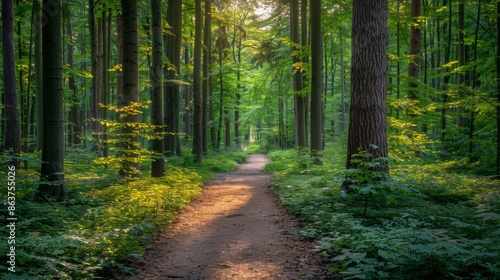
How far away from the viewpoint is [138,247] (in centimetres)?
498

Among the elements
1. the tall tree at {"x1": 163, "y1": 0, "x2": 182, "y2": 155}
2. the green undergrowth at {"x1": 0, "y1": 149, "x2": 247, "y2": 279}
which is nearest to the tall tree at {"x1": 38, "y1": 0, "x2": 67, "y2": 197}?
the green undergrowth at {"x1": 0, "y1": 149, "x2": 247, "y2": 279}

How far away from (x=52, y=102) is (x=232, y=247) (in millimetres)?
5017

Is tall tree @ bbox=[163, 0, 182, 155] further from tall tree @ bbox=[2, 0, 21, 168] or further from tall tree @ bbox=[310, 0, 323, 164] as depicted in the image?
tall tree @ bbox=[310, 0, 323, 164]

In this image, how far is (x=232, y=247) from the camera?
5.55 metres

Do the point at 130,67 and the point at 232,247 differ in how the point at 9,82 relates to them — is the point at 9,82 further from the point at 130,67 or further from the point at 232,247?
the point at 232,247

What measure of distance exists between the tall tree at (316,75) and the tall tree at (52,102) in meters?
8.92

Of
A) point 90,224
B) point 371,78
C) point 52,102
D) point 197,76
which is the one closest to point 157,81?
point 52,102

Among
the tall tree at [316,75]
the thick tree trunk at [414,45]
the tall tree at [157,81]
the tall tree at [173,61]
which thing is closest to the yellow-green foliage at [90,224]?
the tall tree at [157,81]

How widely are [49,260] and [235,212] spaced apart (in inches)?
200

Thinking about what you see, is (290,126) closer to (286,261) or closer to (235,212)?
(235,212)

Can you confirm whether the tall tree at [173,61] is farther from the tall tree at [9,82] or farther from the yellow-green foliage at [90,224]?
the yellow-green foliage at [90,224]

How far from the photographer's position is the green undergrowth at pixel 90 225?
12.7 ft

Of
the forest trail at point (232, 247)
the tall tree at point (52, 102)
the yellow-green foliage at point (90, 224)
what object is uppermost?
the tall tree at point (52, 102)

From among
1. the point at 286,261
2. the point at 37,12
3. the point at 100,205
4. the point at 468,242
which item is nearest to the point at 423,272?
the point at 468,242
